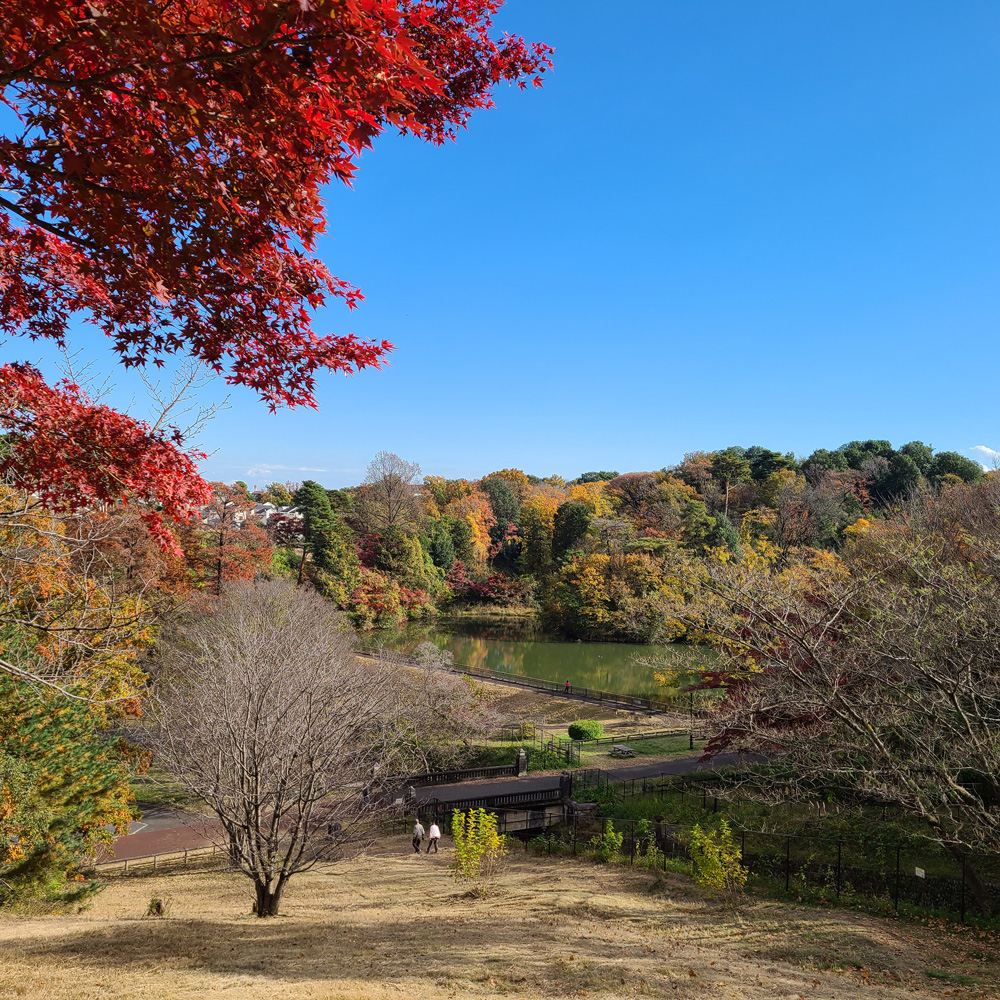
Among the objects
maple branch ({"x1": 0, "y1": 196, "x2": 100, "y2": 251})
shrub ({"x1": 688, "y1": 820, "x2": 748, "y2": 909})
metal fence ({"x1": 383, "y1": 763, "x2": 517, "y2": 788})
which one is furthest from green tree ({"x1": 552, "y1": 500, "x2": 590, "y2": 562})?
maple branch ({"x1": 0, "y1": 196, "x2": 100, "y2": 251})

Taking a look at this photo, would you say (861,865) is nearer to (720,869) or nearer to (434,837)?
(720,869)

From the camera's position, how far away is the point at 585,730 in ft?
75.9

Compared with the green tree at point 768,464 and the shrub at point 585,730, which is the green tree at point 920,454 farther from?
the shrub at point 585,730

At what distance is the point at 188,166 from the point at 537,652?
1560 inches

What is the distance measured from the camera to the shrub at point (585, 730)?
2302 cm

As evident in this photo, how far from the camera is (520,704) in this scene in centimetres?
2788

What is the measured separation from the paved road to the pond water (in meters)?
9.07

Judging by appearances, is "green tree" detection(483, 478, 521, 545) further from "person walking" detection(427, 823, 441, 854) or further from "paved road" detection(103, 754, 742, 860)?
"person walking" detection(427, 823, 441, 854)

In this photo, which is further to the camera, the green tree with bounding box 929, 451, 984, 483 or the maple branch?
the green tree with bounding box 929, 451, 984, 483

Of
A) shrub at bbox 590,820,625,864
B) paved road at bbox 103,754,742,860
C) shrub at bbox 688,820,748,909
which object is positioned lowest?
paved road at bbox 103,754,742,860

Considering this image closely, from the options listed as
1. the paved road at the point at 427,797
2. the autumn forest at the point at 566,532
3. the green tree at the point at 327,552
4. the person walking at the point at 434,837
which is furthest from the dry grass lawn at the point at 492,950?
the green tree at the point at 327,552

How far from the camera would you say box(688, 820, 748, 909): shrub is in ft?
31.1

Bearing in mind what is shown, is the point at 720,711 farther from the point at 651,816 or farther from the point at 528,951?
the point at 528,951

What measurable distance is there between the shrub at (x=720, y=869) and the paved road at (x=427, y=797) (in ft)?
15.8
